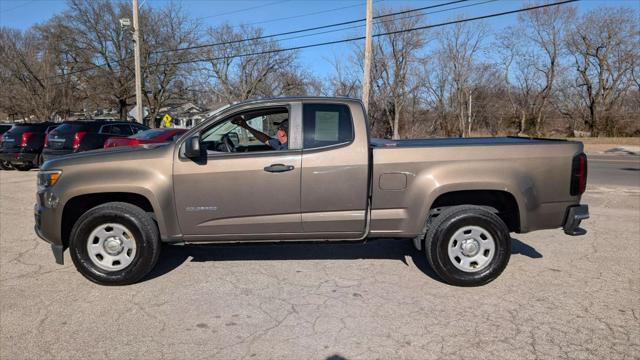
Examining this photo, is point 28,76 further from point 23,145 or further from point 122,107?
point 23,145

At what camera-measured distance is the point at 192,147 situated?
4.07 meters

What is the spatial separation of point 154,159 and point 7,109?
5905 centimetres

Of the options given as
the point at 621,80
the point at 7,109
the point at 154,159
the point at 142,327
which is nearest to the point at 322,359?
the point at 142,327

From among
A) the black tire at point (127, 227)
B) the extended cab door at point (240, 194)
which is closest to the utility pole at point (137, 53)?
the black tire at point (127, 227)

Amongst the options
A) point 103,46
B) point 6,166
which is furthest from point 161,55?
point 6,166

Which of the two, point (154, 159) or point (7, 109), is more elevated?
point (7, 109)

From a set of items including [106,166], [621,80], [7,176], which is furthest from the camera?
[621,80]

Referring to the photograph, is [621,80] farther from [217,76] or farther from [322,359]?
[322,359]

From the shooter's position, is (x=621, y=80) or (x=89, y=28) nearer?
(x=621, y=80)

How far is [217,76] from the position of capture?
4712 cm

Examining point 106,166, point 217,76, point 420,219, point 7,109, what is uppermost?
point 217,76

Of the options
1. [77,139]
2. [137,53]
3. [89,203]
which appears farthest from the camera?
[137,53]

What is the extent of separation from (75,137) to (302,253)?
10.6 metres

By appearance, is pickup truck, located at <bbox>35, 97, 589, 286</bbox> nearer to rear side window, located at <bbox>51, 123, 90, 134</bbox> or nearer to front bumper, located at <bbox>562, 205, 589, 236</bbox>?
front bumper, located at <bbox>562, 205, 589, 236</bbox>
